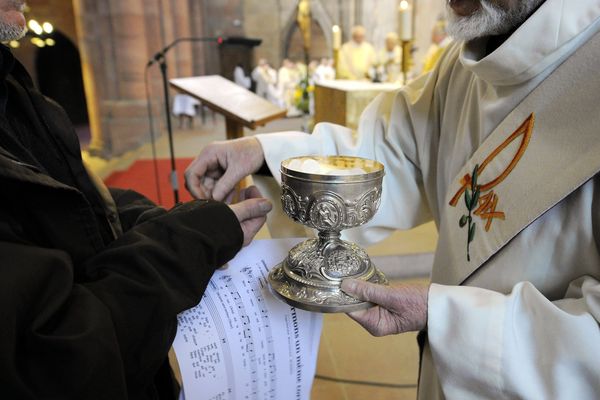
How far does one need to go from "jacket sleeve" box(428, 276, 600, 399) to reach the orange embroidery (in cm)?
18

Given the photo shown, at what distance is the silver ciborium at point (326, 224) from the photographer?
0.82 m

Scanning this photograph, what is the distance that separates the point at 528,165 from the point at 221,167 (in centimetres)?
76

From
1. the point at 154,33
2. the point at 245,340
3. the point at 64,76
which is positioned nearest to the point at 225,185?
the point at 245,340

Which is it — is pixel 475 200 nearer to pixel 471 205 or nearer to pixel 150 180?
pixel 471 205

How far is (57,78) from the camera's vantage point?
37.1ft

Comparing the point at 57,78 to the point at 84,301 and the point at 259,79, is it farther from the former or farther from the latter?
the point at 84,301

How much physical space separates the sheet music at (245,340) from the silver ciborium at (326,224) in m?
0.08

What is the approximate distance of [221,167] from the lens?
129 centimetres

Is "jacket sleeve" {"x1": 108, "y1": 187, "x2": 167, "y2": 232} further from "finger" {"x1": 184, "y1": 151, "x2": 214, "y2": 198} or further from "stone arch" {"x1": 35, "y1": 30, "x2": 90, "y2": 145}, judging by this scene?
"stone arch" {"x1": 35, "y1": 30, "x2": 90, "y2": 145}

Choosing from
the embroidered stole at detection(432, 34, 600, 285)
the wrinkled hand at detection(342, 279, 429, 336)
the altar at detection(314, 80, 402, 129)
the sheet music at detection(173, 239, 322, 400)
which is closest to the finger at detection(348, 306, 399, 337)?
the wrinkled hand at detection(342, 279, 429, 336)

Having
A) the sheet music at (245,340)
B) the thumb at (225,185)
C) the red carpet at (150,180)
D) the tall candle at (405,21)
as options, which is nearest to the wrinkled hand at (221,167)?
the thumb at (225,185)

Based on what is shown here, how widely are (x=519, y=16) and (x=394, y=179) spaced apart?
0.60 metres

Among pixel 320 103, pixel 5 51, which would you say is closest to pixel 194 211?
pixel 5 51

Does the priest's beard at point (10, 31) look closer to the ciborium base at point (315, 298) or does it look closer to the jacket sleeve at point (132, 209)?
the jacket sleeve at point (132, 209)
